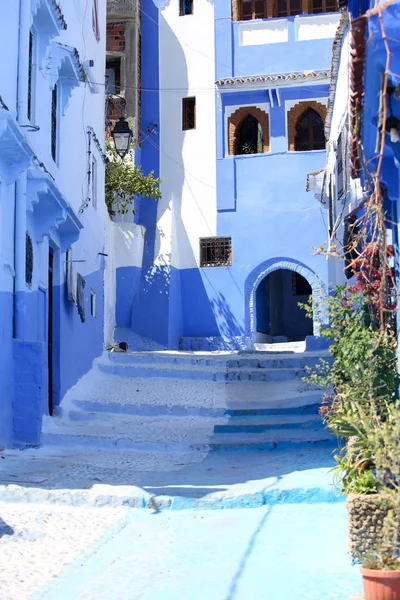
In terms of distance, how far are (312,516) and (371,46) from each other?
13.7ft

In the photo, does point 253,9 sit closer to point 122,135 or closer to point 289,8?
point 289,8

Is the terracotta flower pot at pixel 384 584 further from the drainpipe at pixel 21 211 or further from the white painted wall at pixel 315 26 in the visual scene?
the white painted wall at pixel 315 26

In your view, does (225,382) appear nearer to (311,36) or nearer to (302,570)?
(302,570)

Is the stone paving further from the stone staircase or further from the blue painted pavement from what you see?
the stone staircase

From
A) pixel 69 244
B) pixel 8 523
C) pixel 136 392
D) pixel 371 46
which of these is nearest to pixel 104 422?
pixel 136 392

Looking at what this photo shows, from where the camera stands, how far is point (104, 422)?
41.2 feet

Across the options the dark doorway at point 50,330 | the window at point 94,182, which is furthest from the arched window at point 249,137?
the dark doorway at point 50,330

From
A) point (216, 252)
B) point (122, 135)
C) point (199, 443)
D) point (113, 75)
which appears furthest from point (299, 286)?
point (199, 443)

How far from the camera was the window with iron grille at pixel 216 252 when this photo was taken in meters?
21.3

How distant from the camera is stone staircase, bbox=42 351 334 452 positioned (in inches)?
436

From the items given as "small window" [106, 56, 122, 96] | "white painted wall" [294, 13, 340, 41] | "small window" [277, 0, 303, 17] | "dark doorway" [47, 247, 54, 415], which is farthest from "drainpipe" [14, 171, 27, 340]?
"small window" [277, 0, 303, 17]

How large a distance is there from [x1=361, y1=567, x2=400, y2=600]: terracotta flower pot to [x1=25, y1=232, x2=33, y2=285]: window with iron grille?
7.76m

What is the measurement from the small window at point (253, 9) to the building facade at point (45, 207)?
6599 mm

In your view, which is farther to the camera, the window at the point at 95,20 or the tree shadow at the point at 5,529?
the window at the point at 95,20
